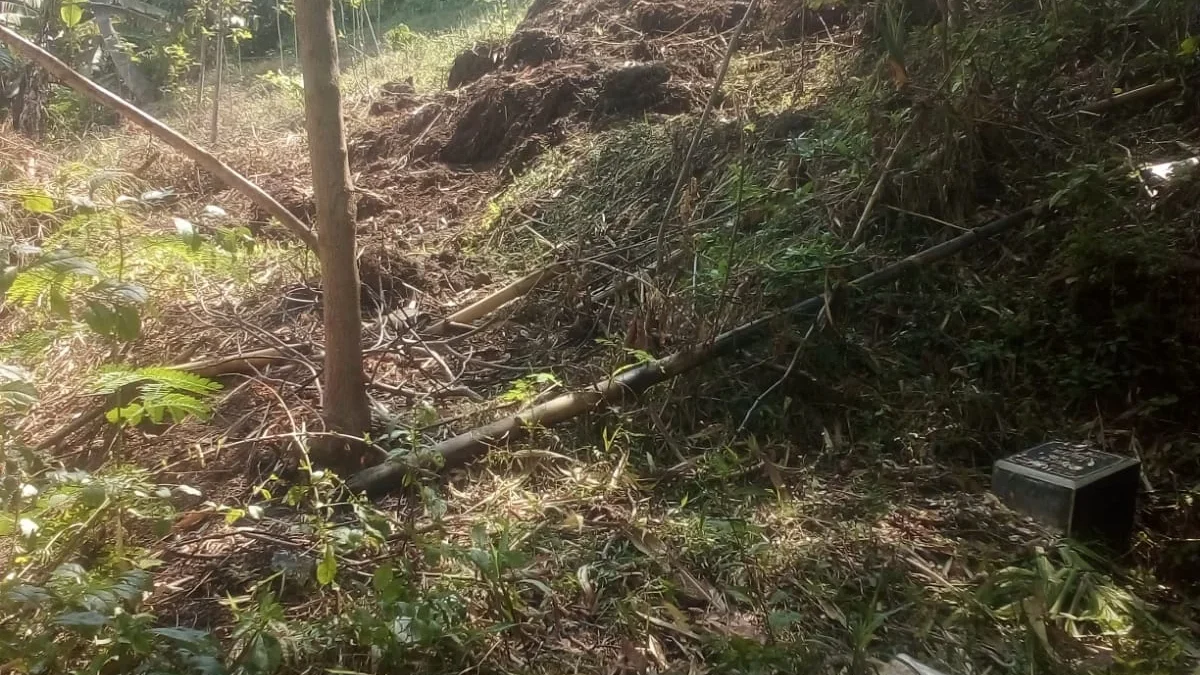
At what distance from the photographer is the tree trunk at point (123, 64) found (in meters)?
8.53

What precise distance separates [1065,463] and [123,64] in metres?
9.08

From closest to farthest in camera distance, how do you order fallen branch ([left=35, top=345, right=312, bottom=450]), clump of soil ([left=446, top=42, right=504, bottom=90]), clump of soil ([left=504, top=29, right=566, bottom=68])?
fallen branch ([left=35, top=345, right=312, bottom=450]) → clump of soil ([left=504, top=29, right=566, bottom=68]) → clump of soil ([left=446, top=42, right=504, bottom=90])

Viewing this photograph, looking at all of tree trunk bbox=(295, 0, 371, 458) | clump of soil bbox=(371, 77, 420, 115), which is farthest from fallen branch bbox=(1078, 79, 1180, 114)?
clump of soil bbox=(371, 77, 420, 115)

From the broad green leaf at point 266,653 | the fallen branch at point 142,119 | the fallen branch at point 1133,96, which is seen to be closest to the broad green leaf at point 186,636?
the broad green leaf at point 266,653

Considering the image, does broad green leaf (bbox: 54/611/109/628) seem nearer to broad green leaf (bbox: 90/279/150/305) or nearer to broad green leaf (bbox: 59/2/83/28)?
broad green leaf (bbox: 90/279/150/305)

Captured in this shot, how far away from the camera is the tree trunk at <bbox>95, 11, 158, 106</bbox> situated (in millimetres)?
8531

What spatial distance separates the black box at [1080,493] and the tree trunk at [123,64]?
8.69 metres

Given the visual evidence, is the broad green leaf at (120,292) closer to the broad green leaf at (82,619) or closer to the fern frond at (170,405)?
the fern frond at (170,405)

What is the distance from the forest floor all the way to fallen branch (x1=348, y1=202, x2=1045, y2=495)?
6 cm

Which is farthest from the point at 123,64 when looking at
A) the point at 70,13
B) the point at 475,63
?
the point at 70,13

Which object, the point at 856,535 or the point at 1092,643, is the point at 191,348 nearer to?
the point at 856,535

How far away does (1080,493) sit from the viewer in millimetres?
2543

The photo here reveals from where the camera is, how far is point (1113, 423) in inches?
120

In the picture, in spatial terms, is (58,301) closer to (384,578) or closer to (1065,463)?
(384,578)
